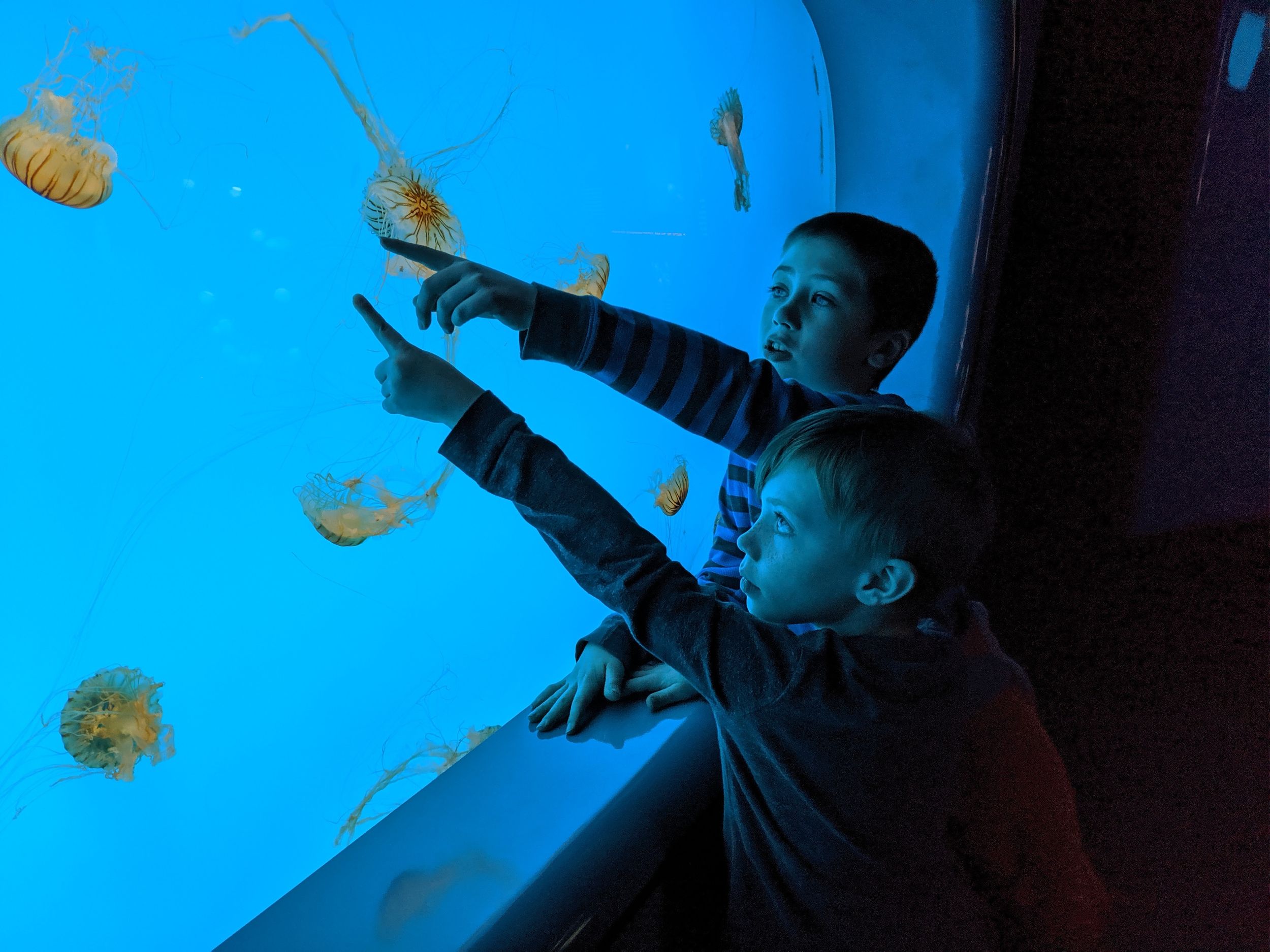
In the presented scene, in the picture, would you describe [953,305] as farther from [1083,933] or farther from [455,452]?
[455,452]

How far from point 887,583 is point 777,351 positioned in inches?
15.2

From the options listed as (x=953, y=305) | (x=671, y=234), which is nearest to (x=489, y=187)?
(x=671, y=234)

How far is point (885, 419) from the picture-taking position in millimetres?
653

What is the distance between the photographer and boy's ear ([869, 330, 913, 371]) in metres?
0.99

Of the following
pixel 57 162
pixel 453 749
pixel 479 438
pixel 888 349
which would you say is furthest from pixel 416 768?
pixel 888 349

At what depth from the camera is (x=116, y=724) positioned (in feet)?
1.39

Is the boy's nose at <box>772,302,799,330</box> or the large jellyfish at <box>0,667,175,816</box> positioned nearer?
the large jellyfish at <box>0,667,175,816</box>

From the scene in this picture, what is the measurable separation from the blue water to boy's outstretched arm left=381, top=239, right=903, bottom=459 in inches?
1.8

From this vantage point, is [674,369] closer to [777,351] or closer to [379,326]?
Answer: [777,351]

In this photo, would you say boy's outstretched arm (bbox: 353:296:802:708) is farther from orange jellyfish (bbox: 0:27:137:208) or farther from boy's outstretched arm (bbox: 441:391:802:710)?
orange jellyfish (bbox: 0:27:137:208)

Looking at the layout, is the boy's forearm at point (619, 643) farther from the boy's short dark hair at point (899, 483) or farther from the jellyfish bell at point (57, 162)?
the jellyfish bell at point (57, 162)

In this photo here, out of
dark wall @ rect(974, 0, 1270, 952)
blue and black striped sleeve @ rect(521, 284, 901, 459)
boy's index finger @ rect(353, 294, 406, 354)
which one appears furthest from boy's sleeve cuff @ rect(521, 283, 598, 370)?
dark wall @ rect(974, 0, 1270, 952)

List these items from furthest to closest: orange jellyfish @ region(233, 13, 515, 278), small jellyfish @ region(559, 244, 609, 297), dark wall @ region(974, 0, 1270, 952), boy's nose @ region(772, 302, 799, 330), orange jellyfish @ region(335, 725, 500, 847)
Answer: dark wall @ region(974, 0, 1270, 952)
boy's nose @ region(772, 302, 799, 330)
small jellyfish @ region(559, 244, 609, 297)
orange jellyfish @ region(335, 725, 500, 847)
orange jellyfish @ region(233, 13, 515, 278)

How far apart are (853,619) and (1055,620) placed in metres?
1.08
